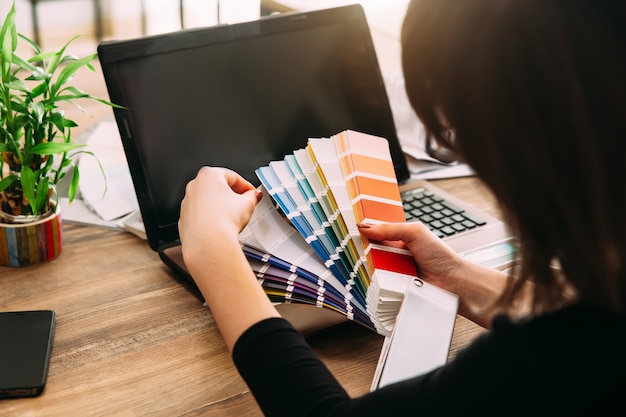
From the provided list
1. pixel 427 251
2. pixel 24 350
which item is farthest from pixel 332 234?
pixel 24 350

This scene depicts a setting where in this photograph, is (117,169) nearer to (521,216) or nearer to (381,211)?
(381,211)

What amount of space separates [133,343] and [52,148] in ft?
0.88

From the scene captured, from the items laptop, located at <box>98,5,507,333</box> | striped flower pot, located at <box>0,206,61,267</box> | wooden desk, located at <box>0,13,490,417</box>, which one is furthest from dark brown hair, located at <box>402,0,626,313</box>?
striped flower pot, located at <box>0,206,61,267</box>

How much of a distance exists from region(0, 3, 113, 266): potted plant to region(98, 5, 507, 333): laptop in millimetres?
82

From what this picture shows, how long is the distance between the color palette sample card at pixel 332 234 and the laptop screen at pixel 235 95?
0.16 meters

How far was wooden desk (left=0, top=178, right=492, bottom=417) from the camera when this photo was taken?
757mm

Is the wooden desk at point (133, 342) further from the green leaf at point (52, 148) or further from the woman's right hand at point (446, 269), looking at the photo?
the green leaf at point (52, 148)

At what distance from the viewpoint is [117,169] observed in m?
1.27

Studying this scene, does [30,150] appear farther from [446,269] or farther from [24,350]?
[446,269]

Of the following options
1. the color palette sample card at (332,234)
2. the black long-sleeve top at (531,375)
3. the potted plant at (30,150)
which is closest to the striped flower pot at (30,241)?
the potted plant at (30,150)

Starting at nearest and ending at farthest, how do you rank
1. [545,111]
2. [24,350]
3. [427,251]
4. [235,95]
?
[545,111], [24,350], [427,251], [235,95]

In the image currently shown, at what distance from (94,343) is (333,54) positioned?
597 mm

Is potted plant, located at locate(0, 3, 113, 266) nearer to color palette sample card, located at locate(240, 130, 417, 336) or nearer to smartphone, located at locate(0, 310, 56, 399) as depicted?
smartphone, located at locate(0, 310, 56, 399)

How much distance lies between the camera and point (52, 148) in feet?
2.98
